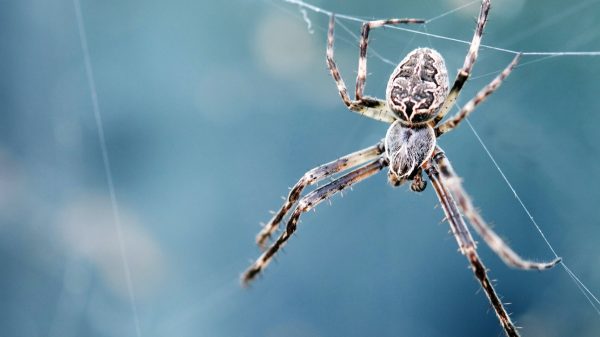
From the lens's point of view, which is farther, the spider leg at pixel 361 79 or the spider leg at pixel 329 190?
the spider leg at pixel 329 190

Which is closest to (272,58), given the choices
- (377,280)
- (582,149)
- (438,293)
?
(377,280)

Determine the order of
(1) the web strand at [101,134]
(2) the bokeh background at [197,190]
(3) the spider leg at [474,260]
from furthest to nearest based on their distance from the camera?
(1) the web strand at [101,134]
(2) the bokeh background at [197,190]
(3) the spider leg at [474,260]

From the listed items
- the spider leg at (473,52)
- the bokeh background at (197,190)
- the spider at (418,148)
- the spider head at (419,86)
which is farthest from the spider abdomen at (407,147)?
the bokeh background at (197,190)

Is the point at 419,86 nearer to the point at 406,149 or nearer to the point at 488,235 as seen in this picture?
the point at 406,149

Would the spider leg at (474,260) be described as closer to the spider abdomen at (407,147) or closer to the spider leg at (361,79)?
the spider abdomen at (407,147)

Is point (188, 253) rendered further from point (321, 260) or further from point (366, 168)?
point (366, 168)

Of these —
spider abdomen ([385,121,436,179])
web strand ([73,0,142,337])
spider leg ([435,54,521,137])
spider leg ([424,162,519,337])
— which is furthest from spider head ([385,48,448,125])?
web strand ([73,0,142,337])

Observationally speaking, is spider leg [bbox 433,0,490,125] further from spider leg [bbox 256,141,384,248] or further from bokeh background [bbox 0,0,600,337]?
bokeh background [bbox 0,0,600,337]
